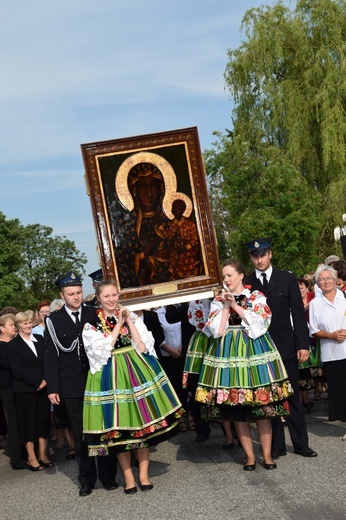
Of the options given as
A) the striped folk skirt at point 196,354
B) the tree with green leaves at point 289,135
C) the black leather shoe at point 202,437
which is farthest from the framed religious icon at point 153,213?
the tree with green leaves at point 289,135

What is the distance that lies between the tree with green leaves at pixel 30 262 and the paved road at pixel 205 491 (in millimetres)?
52229

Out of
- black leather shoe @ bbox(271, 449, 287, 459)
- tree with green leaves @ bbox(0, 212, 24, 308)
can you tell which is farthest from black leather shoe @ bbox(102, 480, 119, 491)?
tree with green leaves @ bbox(0, 212, 24, 308)

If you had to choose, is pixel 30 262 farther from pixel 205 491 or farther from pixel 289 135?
pixel 205 491

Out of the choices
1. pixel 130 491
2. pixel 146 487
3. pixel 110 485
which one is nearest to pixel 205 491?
pixel 146 487

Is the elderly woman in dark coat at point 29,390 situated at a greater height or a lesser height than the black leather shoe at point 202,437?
greater

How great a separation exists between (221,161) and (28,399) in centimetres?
1759

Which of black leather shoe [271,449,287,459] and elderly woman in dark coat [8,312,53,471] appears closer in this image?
black leather shoe [271,449,287,459]

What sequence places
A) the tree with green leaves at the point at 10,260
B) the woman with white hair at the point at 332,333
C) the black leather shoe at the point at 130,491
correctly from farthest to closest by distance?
the tree with green leaves at the point at 10,260 → the woman with white hair at the point at 332,333 → the black leather shoe at the point at 130,491

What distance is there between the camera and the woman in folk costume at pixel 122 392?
7023 millimetres

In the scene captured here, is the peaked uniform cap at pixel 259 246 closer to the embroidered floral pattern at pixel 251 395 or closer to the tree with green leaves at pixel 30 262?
the embroidered floral pattern at pixel 251 395

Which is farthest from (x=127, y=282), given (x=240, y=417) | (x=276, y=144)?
(x=276, y=144)

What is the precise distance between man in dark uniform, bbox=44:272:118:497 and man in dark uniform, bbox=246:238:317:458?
5.51ft

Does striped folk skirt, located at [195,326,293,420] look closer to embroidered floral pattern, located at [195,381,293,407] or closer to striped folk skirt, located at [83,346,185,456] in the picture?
embroidered floral pattern, located at [195,381,293,407]

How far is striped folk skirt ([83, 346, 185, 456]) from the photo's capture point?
23.0 ft
